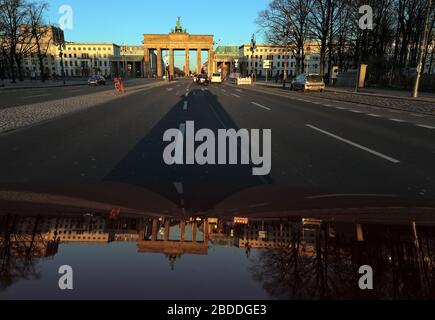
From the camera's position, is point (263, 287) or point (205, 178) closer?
point (263, 287)

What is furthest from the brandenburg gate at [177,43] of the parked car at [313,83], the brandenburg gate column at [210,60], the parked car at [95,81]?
the parked car at [313,83]

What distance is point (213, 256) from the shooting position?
2.55 meters

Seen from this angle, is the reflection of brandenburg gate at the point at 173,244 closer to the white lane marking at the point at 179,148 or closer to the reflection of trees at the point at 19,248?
the reflection of trees at the point at 19,248

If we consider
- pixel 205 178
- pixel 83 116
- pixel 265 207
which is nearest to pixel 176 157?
pixel 205 178

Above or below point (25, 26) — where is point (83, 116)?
below

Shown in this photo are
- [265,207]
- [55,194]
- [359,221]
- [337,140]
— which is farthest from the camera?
[337,140]

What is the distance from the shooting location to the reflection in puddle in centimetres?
204

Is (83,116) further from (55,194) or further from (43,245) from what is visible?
(43,245)

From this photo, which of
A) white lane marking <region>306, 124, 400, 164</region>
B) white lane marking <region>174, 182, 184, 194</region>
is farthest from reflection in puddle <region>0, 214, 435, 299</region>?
white lane marking <region>306, 124, 400, 164</region>

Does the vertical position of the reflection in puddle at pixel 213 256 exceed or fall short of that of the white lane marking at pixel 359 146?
it exceeds it

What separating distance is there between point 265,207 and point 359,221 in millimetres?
859

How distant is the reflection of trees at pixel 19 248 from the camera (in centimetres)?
217

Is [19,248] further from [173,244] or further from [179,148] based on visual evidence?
[179,148]

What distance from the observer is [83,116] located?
15.4 meters
